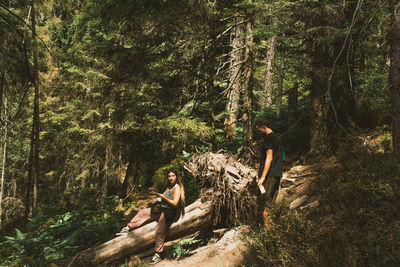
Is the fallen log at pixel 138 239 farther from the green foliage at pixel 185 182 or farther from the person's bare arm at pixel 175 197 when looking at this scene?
the green foliage at pixel 185 182

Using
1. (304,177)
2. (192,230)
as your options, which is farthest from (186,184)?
(304,177)

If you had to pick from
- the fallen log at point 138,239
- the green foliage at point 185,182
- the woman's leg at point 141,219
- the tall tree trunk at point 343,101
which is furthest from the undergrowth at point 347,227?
the green foliage at point 185,182

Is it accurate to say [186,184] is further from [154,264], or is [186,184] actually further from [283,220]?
[283,220]

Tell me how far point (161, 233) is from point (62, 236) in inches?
104

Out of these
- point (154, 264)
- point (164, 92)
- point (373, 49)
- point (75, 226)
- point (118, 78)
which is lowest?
point (154, 264)

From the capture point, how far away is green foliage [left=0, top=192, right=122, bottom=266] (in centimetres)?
411

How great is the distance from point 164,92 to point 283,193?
436 centimetres

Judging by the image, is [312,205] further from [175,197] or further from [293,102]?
[293,102]

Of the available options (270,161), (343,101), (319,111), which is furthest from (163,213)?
(343,101)

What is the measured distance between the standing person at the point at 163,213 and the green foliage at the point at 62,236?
0.97 m

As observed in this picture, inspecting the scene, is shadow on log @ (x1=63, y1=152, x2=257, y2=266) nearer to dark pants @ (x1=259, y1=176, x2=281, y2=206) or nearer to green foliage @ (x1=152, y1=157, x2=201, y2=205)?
dark pants @ (x1=259, y1=176, x2=281, y2=206)

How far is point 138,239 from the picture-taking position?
4652mm

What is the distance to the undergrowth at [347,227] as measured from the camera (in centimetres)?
279

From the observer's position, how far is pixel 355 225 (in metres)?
3.26
